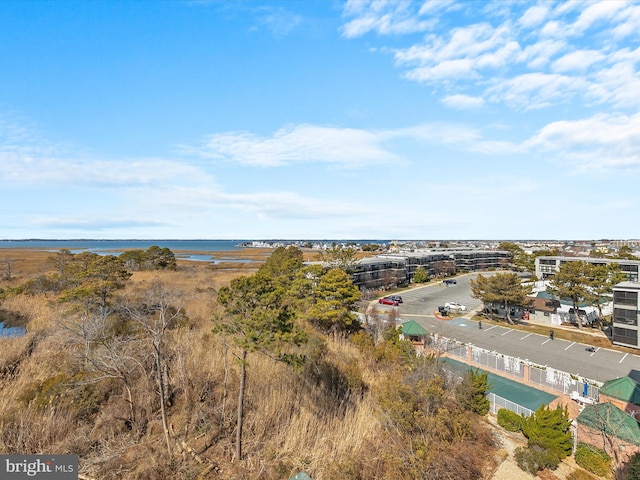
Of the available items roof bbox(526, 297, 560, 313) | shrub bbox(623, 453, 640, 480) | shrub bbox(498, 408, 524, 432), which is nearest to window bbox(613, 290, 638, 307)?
roof bbox(526, 297, 560, 313)

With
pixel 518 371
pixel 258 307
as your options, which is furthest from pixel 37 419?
pixel 518 371

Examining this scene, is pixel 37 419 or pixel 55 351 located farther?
pixel 55 351

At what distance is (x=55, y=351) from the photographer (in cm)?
1730

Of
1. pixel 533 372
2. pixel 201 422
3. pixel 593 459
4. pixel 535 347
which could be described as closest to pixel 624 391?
pixel 533 372

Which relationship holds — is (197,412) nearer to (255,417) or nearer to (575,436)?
(255,417)

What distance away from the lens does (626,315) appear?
30.8m

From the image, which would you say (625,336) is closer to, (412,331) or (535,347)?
(535,347)

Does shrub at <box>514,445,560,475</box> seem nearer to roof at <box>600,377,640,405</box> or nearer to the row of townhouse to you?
roof at <box>600,377,640,405</box>

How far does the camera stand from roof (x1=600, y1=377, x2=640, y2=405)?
1791 cm

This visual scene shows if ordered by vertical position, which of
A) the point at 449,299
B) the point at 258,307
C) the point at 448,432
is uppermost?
the point at 258,307

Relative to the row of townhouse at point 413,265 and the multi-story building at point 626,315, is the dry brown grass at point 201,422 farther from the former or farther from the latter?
the row of townhouse at point 413,265

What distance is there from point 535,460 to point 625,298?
92.7 feet

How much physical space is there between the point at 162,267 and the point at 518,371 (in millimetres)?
59378

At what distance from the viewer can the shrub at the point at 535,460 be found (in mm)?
13164
